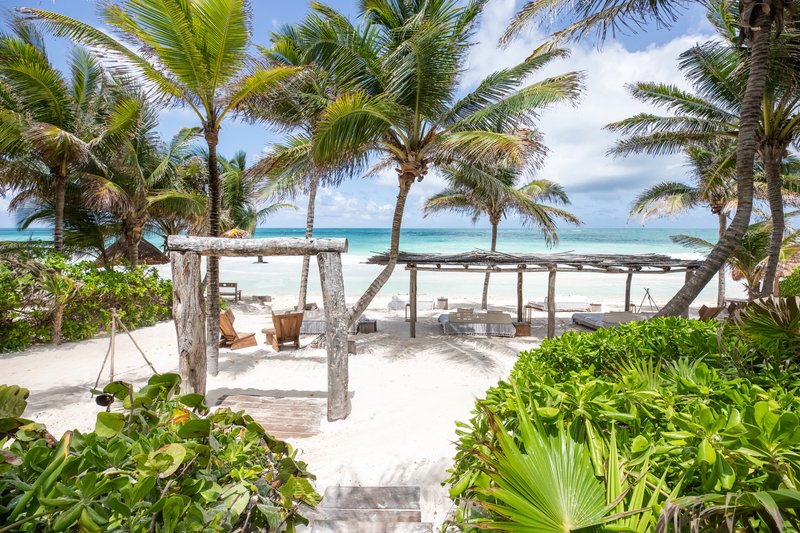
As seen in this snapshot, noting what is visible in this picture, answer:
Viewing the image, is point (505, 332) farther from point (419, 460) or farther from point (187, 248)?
point (187, 248)

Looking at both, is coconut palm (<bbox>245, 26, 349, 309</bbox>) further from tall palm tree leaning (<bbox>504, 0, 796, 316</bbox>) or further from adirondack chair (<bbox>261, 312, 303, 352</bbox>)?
tall palm tree leaning (<bbox>504, 0, 796, 316</bbox>)

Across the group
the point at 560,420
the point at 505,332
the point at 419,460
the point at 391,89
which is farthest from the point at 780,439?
the point at 505,332

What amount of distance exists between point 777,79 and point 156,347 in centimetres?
1481

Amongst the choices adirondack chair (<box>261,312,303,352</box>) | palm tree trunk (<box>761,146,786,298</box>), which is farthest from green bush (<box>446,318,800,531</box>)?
palm tree trunk (<box>761,146,786,298</box>)

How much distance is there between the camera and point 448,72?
710cm

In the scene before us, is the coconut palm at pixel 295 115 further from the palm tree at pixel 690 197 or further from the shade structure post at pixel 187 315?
the palm tree at pixel 690 197

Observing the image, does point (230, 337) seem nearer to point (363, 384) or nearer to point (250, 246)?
point (363, 384)

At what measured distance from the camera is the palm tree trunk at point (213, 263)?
23.0ft

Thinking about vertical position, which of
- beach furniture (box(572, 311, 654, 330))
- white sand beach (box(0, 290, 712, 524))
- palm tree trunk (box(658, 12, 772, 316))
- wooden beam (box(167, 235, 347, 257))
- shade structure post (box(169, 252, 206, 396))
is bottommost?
white sand beach (box(0, 290, 712, 524))

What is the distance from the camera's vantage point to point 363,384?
22.6 ft

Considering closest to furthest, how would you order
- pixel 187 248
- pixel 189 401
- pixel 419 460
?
pixel 189 401 → pixel 419 460 → pixel 187 248

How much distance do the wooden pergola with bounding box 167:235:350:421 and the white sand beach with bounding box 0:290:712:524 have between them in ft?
2.51

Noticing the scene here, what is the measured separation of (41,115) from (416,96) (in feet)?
31.2

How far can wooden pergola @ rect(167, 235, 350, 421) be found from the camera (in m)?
5.24
